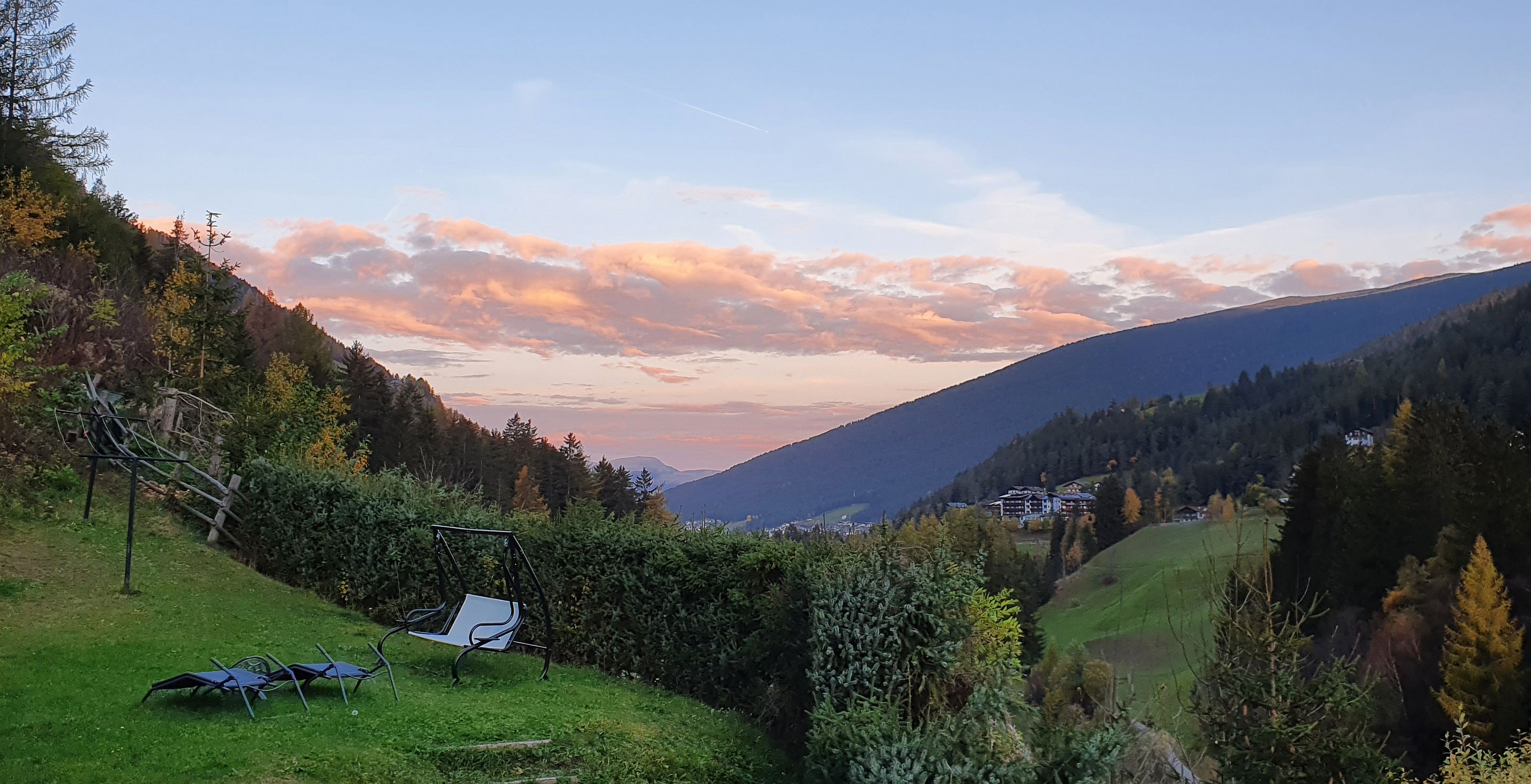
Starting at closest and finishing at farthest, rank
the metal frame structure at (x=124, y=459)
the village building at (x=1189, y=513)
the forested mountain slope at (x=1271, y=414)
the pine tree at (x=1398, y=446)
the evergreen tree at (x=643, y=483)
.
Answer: the metal frame structure at (x=124, y=459) < the pine tree at (x=1398, y=446) < the evergreen tree at (x=643, y=483) < the forested mountain slope at (x=1271, y=414) < the village building at (x=1189, y=513)

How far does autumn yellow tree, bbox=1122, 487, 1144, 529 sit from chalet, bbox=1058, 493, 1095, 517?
5374mm

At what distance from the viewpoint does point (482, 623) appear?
9.16 meters

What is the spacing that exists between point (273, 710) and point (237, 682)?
38cm

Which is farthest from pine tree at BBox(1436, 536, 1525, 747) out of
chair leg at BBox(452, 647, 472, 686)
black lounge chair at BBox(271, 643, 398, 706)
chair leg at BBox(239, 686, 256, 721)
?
chair leg at BBox(239, 686, 256, 721)

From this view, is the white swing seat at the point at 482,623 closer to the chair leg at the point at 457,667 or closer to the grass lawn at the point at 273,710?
the chair leg at the point at 457,667

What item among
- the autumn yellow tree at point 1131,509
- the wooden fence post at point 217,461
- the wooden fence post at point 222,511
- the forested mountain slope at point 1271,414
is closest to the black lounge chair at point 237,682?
the wooden fence post at point 222,511

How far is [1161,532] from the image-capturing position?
108188mm

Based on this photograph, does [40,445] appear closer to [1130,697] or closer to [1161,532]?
[1130,697]

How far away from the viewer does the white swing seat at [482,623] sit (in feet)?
29.9

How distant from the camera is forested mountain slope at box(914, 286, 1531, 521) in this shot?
394ft

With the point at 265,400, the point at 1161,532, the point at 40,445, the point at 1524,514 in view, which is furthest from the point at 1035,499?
the point at 40,445

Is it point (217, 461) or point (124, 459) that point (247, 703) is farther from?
point (217, 461)

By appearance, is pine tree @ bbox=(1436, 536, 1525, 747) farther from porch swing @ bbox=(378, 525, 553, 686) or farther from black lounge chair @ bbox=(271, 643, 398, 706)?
black lounge chair @ bbox=(271, 643, 398, 706)

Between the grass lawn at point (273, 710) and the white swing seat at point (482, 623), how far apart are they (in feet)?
1.31
